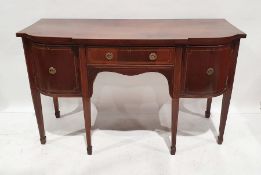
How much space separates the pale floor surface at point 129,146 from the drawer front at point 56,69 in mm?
446

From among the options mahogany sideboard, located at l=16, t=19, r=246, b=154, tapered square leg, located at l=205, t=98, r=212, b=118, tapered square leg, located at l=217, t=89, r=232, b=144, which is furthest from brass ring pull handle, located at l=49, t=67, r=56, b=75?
tapered square leg, located at l=205, t=98, r=212, b=118

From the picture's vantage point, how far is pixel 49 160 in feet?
5.50

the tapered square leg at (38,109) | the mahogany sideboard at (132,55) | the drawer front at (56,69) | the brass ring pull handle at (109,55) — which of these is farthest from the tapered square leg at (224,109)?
the tapered square leg at (38,109)

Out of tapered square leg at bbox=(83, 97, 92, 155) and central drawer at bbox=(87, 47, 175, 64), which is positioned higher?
central drawer at bbox=(87, 47, 175, 64)

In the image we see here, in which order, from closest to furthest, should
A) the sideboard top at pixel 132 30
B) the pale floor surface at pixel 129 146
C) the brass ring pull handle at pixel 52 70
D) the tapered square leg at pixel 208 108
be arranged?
the sideboard top at pixel 132 30
the brass ring pull handle at pixel 52 70
the pale floor surface at pixel 129 146
the tapered square leg at pixel 208 108

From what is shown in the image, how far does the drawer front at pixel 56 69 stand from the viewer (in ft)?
4.79

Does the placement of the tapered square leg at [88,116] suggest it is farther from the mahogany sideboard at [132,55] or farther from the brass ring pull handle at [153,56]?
the brass ring pull handle at [153,56]

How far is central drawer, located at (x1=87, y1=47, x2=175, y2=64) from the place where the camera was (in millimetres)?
1430

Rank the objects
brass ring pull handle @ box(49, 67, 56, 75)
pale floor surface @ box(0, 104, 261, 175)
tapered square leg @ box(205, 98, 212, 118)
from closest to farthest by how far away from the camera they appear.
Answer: brass ring pull handle @ box(49, 67, 56, 75) → pale floor surface @ box(0, 104, 261, 175) → tapered square leg @ box(205, 98, 212, 118)

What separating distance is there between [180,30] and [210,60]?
24 cm

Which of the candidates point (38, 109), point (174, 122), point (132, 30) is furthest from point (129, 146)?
point (132, 30)

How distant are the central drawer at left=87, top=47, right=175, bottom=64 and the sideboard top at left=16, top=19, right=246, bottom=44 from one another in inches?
2.6

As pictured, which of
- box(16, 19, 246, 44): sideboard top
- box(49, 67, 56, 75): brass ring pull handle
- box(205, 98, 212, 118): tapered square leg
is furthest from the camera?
box(205, 98, 212, 118): tapered square leg

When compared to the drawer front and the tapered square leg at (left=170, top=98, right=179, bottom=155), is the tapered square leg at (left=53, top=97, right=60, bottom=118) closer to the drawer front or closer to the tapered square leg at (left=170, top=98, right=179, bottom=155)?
the drawer front
